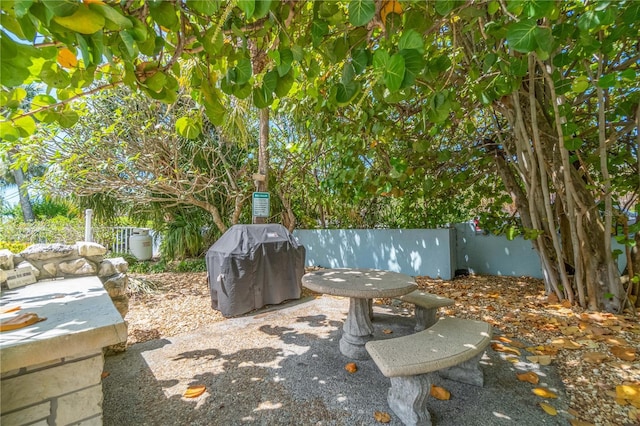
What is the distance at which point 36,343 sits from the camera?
1.04 metres

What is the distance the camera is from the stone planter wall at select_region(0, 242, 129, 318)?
6.77ft

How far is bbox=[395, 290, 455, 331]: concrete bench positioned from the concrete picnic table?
0.27m

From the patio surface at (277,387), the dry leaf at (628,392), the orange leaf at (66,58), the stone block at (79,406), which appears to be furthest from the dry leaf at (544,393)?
the orange leaf at (66,58)

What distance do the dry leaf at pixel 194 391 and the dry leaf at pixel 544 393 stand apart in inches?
85.2

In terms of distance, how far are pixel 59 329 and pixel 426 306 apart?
8.17 ft

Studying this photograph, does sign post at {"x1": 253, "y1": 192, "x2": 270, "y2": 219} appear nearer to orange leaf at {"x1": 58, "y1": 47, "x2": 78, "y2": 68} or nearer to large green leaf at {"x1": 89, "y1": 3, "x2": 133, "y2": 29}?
orange leaf at {"x1": 58, "y1": 47, "x2": 78, "y2": 68}

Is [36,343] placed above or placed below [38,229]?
below

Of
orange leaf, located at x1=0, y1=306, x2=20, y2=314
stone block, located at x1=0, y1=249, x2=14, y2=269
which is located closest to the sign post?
stone block, located at x1=0, y1=249, x2=14, y2=269

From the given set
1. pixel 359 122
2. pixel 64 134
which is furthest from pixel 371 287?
pixel 64 134

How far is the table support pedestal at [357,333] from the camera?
2304 millimetres

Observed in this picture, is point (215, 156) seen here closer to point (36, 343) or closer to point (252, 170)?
point (252, 170)

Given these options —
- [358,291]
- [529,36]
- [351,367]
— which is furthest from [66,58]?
[351,367]

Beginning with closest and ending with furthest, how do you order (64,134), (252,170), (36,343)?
(36,343) → (64,134) → (252,170)

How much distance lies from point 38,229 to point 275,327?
283 inches
